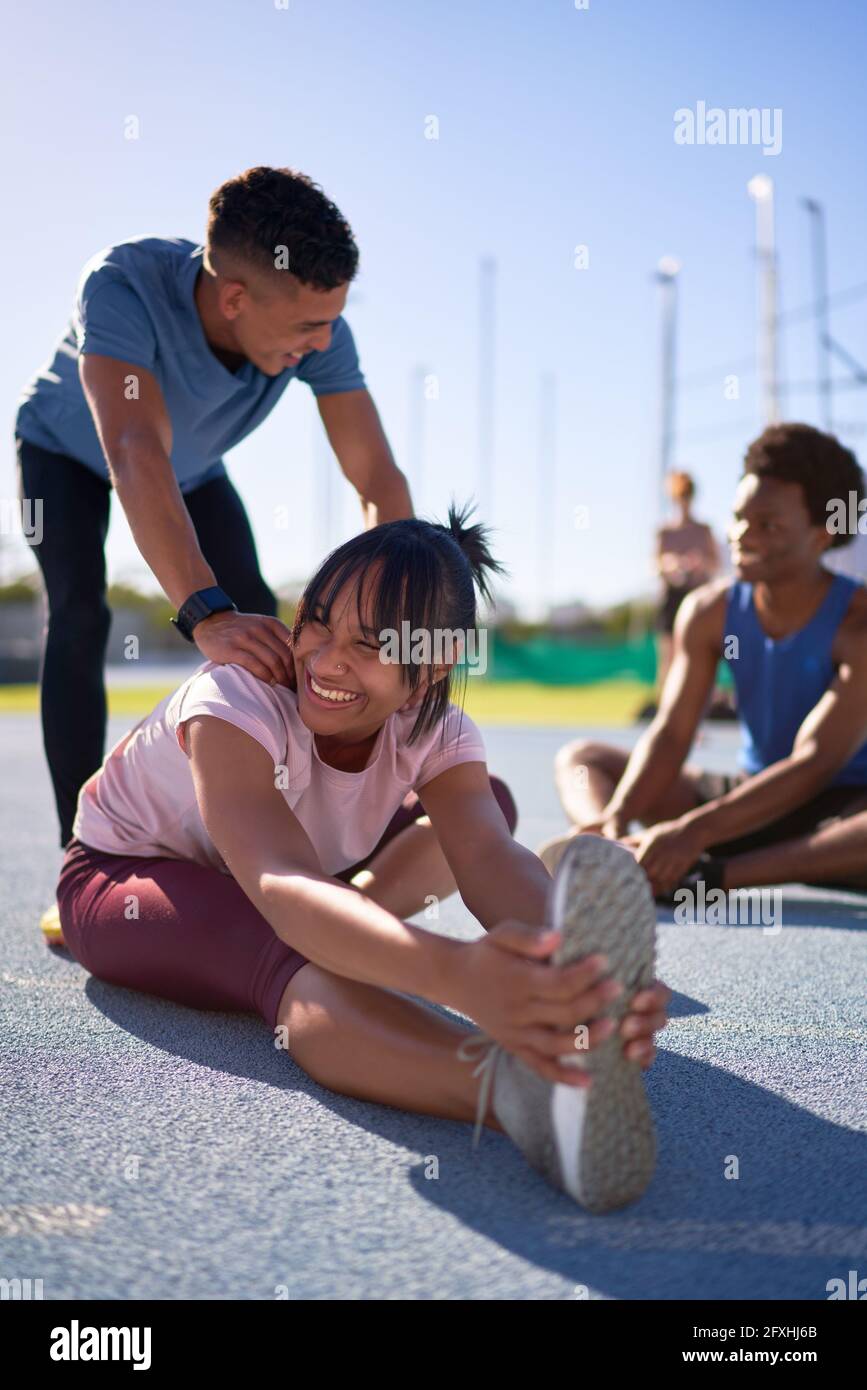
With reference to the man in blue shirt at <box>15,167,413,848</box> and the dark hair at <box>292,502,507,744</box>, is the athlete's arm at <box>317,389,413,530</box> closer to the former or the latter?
the man in blue shirt at <box>15,167,413,848</box>

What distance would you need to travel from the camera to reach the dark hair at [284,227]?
Answer: 211 centimetres

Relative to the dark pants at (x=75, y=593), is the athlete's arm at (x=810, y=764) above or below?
below

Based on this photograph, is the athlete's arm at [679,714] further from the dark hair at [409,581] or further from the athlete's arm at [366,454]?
the dark hair at [409,581]

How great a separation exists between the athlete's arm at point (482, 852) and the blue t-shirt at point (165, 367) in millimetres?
1047

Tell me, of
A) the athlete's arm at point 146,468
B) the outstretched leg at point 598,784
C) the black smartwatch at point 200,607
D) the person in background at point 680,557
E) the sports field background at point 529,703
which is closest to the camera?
the black smartwatch at point 200,607

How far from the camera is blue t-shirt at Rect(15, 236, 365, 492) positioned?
228 centimetres

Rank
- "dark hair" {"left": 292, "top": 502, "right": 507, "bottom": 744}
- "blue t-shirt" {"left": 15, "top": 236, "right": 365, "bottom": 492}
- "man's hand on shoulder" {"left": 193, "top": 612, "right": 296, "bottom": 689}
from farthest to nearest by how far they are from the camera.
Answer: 1. "blue t-shirt" {"left": 15, "top": 236, "right": 365, "bottom": 492}
2. "man's hand on shoulder" {"left": 193, "top": 612, "right": 296, "bottom": 689}
3. "dark hair" {"left": 292, "top": 502, "right": 507, "bottom": 744}

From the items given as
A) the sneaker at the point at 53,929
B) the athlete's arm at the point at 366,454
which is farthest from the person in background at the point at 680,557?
the sneaker at the point at 53,929

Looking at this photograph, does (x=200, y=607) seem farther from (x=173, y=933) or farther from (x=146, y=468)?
(x=173, y=933)

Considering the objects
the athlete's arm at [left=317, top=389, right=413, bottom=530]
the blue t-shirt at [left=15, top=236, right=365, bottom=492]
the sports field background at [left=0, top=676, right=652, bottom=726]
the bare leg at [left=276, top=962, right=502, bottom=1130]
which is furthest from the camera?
the sports field background at [left=0, top=676, right=652, bottom=726]

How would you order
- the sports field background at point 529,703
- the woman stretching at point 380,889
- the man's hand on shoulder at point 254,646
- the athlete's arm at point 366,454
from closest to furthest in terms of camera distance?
the woman stretching at point 380,889, the man's hand on shoulder at point 254,646, the athlete's arm at point 366,454, the sports field background at point 529,703

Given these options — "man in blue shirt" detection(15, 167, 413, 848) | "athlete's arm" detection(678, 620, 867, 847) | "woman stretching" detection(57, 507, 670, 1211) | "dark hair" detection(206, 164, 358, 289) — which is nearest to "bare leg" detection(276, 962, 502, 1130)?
"woman stretching" detection(57, 507, 670, 1211)

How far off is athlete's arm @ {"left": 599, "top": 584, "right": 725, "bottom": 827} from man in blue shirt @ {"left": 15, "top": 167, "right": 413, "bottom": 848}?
0.98 m
